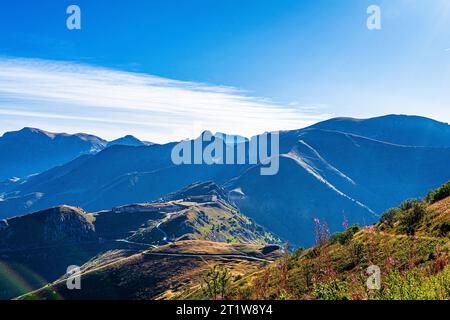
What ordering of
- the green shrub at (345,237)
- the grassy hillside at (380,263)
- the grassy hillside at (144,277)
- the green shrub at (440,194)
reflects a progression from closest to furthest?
the grassy hillside at (380,263), the green shrub at (345,237), the green shrub at (440,194), the grassy hillside at (144,277)

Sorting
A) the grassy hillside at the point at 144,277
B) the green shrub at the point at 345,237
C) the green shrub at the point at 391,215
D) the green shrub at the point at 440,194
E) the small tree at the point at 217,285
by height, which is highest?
the green shrub at the point at 440,194

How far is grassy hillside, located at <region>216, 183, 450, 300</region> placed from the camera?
66.6 feet

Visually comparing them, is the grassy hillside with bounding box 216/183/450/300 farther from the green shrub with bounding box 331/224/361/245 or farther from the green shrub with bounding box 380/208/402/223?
the green shrub with bounding box 380/208/402/223

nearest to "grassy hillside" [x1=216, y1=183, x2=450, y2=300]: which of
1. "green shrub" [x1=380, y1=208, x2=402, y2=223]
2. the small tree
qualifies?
the small tree

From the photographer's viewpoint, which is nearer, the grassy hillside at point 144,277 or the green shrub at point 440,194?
the green shrub at point 440,194

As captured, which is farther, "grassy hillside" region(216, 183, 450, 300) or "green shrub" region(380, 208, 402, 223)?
"green shrub" region(380, 208, 402, 223)

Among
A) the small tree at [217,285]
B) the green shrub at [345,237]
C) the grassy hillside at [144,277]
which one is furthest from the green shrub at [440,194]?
the grassy hillside at [144,277]

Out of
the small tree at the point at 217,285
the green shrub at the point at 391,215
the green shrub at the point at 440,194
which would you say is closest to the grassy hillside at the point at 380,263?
the green shrub at the point at 440,194

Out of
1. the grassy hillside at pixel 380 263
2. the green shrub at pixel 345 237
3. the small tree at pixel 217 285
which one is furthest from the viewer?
the green shrub at pixel 345 237

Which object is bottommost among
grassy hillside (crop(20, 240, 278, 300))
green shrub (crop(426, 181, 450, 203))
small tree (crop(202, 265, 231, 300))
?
grassy hillside (crop(20, 240, 278, 300))

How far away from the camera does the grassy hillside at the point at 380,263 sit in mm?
20312

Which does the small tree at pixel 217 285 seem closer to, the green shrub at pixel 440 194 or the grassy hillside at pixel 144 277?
the green shrub at pixel 440 194

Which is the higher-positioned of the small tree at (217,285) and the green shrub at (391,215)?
the green shrub at (391,215)

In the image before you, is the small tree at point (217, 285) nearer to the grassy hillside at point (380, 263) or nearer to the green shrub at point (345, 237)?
the grassy hillside at point (380, 263)
